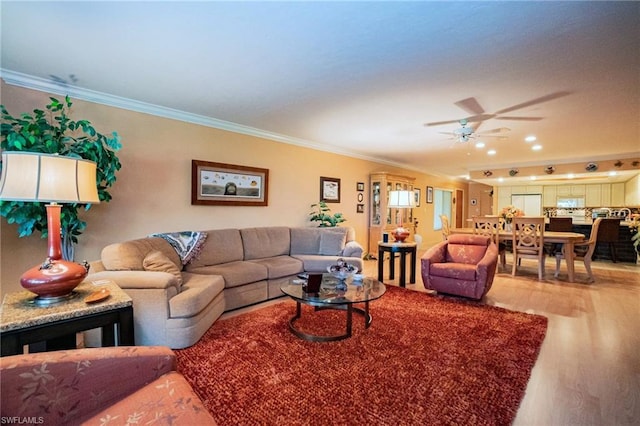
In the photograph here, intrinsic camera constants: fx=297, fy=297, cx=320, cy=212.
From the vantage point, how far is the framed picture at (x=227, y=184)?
391 cm

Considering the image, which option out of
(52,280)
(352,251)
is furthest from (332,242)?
(52,280)

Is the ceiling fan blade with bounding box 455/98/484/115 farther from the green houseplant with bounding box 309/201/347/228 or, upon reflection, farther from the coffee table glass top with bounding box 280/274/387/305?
the green houseplant with bounding box 309/201/347/228

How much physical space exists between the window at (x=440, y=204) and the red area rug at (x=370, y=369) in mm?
6934

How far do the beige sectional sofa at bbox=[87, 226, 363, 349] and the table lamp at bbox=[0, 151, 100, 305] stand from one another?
24.0 inches

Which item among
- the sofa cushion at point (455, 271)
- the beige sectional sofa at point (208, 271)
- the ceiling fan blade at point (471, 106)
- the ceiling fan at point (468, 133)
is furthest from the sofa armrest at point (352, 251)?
the ceiling fan blade at point (471, 106)

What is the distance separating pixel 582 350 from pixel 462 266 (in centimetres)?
145

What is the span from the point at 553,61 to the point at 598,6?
671 millimetres

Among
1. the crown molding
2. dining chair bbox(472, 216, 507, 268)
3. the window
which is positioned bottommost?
dining chair bbox(472, 216, 507, 268)

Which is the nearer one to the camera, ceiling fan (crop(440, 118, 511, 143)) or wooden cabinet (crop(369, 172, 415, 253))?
ceiling fan (crop(440, 118, 511, 143))

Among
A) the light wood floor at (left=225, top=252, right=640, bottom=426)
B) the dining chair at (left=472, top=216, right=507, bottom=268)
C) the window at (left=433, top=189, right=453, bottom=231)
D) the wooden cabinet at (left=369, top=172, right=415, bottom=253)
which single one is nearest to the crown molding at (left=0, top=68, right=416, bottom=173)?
the wooden cabinet at (left=369, top=172, right=415, bottom=253)

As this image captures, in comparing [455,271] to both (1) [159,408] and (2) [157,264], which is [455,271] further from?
(1) [159,408]

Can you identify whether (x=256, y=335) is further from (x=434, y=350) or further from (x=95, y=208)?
(x=95, y=208)

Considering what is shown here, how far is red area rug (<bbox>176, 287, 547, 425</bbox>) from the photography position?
167cm

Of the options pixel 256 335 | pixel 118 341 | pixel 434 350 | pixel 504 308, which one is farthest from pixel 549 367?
pixel 118 341
